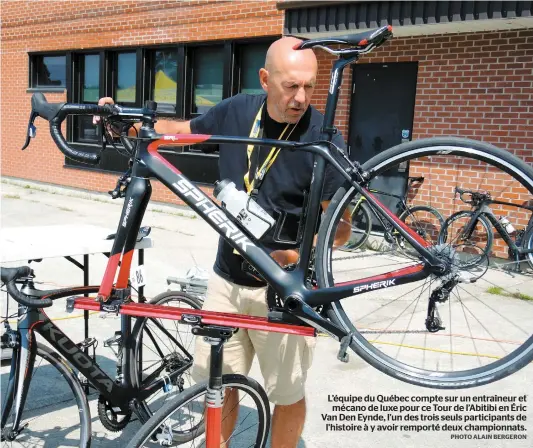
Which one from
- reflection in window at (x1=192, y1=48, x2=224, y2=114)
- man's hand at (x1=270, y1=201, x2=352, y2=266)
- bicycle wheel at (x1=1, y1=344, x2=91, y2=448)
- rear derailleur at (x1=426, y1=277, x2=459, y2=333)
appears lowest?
bicycle wheel at (x1=1, y1=344, x2=91, y2=448)

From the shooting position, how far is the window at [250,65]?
9.25 m

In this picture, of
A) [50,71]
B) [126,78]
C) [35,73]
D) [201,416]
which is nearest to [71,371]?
[201,416]

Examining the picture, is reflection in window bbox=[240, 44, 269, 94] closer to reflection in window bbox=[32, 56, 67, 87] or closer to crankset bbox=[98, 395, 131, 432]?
reflection in window bbox=[32, 56, 67, 87]

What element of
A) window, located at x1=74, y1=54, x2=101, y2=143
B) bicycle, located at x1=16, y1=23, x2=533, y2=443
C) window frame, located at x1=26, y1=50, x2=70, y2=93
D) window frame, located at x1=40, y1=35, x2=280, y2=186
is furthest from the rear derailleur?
window frame, located at x1=26, y1=50, x2=70, y2=93

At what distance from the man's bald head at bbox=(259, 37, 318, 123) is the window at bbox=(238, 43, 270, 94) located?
7.12 m

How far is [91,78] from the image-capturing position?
11844 mm

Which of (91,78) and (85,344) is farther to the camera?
(91,78)

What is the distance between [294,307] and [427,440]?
5.87 feet

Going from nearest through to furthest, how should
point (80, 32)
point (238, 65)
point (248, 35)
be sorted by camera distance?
1. point (248, 35)
2. point (238, 65)
3. point (80, 32)

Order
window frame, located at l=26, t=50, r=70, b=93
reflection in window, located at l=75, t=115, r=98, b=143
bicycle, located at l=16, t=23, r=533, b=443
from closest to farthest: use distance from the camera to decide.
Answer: bicycle, located at l=16, t=23, r=533, b=443 → reflection in window, located at l=75, t=115, r=98, b=143 → window frame, located at l=26, t=50, r=70, b=93

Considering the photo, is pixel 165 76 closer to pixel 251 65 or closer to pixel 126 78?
pixel 126 78

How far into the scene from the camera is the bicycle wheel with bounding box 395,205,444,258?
2.09 meters

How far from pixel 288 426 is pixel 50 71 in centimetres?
1199

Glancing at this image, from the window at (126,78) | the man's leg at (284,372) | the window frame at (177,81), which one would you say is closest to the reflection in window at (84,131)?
the window at (126,78)
